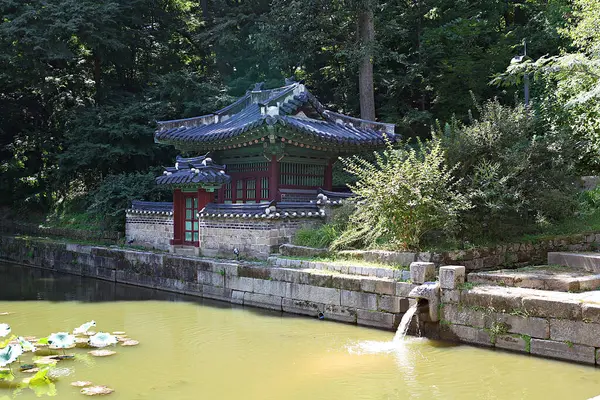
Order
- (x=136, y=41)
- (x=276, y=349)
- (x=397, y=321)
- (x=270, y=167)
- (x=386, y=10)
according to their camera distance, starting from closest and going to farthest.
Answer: (x=276, y=349)
(x=397, y=321)
(x=270, y=167)
(x=386, y=10)
(x=136, y=41)

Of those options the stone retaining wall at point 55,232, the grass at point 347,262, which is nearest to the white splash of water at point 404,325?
the grass at point 347,262

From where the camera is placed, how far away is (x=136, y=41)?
27125 millimetres

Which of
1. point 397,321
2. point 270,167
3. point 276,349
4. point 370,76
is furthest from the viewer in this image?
point 370,76

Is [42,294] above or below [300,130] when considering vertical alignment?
below

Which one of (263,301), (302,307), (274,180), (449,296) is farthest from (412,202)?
(274,180)

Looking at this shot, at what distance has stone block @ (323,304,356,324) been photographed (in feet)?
37.1

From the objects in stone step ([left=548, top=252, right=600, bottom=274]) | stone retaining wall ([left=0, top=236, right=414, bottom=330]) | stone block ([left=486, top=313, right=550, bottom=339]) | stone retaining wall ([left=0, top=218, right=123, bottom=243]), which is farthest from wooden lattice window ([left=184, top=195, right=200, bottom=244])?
stone block ([left=486, top=313, right=550, bottom=339])

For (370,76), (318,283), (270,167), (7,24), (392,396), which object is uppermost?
(7,24)

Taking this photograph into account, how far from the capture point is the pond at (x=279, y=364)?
24.7 ft

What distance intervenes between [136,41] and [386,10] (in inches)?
462

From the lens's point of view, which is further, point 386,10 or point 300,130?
point 386,10

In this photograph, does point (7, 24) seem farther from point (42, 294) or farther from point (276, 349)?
point (276, 349)

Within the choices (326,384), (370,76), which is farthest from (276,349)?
(370,76)

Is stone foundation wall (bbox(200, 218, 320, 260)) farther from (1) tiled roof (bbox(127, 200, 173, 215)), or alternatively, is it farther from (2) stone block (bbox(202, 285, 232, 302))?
(1) tiled roof (bbox(127, 200, 173, 215))
